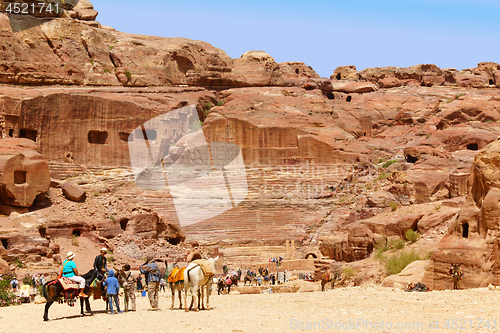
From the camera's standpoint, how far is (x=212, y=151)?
48.2 metres

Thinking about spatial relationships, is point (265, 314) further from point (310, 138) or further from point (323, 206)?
point (310, 138)

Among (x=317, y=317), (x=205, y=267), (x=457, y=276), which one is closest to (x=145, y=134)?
(x=205, y=267)

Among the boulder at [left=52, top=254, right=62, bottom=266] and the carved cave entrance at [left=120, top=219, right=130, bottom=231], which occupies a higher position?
the carved cave entrance at [left=120, top=219, right=130, bottom=231]

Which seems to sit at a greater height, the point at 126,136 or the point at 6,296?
the point at 126,136

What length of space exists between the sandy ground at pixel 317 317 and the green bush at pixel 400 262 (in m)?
4.38

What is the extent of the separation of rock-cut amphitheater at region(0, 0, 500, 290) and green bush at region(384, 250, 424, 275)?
0.49 metres

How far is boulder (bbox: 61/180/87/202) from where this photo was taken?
36594mm

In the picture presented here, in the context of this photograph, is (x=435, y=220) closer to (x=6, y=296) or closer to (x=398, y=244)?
(x=398, y=244)

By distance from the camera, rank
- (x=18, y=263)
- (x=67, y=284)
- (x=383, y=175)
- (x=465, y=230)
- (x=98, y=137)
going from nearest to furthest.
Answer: (x=67, y=284) < (x=465, y=230) < (x=18, y=263) < (x=383, y=175) < (x=98, y=137)

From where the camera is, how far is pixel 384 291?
15.0m

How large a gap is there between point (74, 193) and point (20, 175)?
3.46 m

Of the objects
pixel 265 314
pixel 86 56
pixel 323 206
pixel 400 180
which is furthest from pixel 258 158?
pixel 265 314

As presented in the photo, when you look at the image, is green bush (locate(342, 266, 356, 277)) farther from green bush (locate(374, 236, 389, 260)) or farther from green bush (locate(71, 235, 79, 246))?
green bush (locate(71, 235, 79, 246))

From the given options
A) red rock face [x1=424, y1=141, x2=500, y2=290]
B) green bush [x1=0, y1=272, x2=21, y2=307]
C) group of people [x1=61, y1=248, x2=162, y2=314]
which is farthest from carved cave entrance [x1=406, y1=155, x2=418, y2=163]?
group of people [x1=61, y1=248, x2=162, y2=314]
